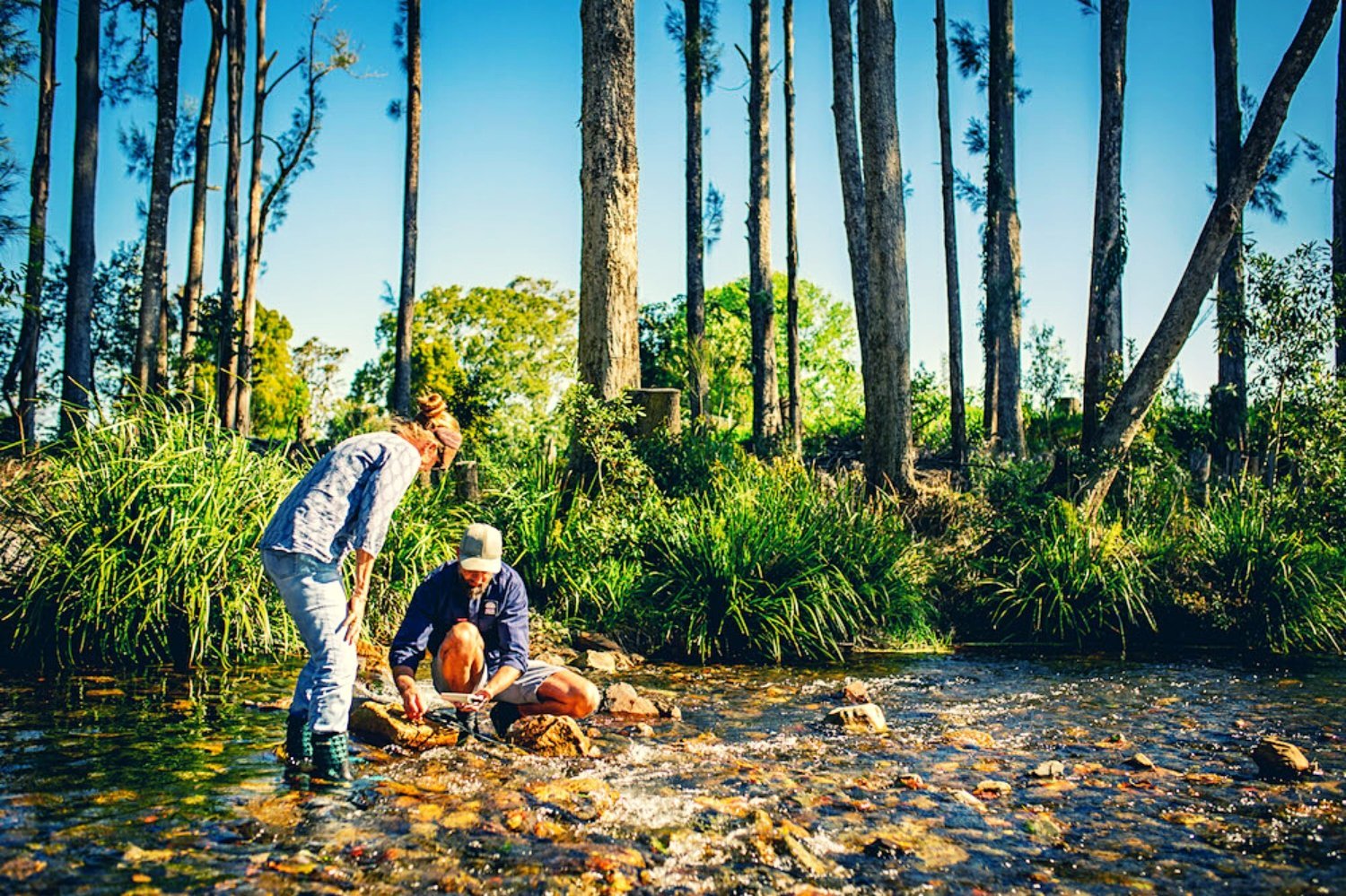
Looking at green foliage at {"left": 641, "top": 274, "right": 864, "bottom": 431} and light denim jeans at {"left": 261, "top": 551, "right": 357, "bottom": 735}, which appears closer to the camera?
light denim jeans at {"left": 261, "top": 551, "right": 357, "bottom": 735}

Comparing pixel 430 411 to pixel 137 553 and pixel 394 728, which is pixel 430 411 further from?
pixel 137 553

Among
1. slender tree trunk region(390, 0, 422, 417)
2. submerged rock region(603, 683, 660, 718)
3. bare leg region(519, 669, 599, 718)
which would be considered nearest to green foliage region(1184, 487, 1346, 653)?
submerged rock region(603, 683, 660, 718)

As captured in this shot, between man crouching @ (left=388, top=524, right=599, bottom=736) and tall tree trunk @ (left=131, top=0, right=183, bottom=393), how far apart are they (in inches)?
506

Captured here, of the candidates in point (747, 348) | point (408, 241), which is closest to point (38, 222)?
point (408, 241)

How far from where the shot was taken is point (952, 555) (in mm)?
10664

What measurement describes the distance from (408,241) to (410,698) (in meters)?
15.6

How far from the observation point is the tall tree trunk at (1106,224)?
12500 millimetres

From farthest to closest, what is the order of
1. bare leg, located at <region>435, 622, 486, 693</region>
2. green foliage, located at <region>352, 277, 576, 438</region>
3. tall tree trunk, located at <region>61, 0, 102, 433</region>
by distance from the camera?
green foliage, located at <region>352, 277, 576, 438</region>
tall tree trunk, located at <region>61, 0, 102, 433</region>
bare leg, located at <region>435, 622, 486, 693</region>

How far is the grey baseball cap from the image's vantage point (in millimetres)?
4996

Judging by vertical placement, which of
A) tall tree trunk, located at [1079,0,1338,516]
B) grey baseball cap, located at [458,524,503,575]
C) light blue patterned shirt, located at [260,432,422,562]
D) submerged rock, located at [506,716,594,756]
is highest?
tall tree trunk, located at [1079,0,1338,516]

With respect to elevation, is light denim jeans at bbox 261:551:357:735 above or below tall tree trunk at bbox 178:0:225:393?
below

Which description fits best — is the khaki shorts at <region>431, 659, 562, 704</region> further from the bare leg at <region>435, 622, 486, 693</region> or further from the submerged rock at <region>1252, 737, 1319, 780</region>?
the submerged rock at <region>1252, 737, 1319, 780</region>

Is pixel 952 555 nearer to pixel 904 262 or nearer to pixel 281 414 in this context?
pixel 904 262

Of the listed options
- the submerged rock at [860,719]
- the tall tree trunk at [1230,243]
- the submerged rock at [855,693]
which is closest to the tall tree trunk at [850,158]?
the tall tree trunk at [1230,243]
